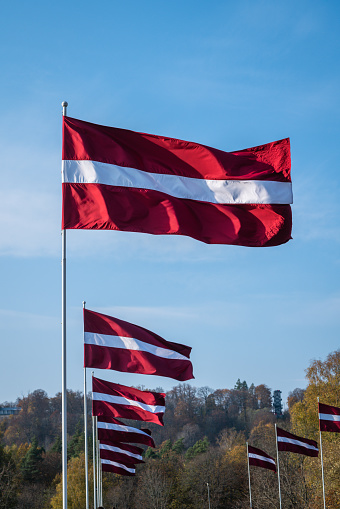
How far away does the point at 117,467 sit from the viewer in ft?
110

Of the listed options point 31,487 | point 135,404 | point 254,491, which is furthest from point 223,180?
point 31,487

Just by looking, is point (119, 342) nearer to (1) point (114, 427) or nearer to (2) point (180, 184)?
(1) point (114, 427)

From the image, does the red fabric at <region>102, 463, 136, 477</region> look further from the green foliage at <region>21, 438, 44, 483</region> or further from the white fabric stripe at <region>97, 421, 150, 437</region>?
the green foliage at <region>21, 438, 44, 483</region>

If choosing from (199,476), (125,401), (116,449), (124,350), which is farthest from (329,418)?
(199,476)

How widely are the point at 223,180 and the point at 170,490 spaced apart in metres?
66.7

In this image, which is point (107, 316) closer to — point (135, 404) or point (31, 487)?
point (135, 404)

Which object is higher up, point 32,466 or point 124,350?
point 124,350

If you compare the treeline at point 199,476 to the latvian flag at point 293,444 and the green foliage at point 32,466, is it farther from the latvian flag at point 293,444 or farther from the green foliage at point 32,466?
the latvian flag at point 293,444

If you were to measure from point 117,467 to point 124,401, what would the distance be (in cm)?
1063

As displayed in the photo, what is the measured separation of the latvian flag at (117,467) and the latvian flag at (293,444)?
7679mm

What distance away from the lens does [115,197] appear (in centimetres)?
1148

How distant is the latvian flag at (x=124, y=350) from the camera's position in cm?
2088

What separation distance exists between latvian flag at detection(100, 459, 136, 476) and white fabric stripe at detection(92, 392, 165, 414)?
9811 mm

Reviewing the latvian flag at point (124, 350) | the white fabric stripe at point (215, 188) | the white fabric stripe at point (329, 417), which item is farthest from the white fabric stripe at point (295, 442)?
the white fabric stripe at point (215, 188)
